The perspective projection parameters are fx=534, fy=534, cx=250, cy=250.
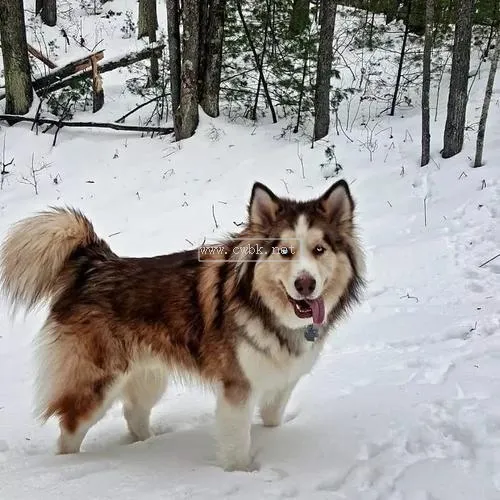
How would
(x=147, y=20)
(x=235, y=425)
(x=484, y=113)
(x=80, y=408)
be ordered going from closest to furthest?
(x=235, y=425), (x=80, y=408), (x=484, y=113), (x=147, y=20)

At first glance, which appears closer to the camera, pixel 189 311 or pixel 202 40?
pixel 189 311

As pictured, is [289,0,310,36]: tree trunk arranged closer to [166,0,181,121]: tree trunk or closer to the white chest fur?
[166,0,181,121]: tree trunk

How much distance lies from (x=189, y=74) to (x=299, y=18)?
2246 millimetres

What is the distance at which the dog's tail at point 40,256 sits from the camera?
11.2ft

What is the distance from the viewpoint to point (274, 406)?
3.68 meters

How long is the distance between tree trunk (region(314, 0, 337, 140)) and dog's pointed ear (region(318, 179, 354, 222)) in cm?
631

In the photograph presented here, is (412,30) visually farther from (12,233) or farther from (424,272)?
(12,233)

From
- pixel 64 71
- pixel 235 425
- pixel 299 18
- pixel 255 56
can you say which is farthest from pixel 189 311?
pixel 64 71

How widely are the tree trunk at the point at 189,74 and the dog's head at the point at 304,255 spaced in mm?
7018

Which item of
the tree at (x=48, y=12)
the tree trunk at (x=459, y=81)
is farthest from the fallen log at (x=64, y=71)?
the tree trunk at (x=459, y=81)

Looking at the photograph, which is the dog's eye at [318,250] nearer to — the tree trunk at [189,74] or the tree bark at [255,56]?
the tree trunk at [189,74]

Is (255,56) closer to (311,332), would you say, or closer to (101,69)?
(101,69)

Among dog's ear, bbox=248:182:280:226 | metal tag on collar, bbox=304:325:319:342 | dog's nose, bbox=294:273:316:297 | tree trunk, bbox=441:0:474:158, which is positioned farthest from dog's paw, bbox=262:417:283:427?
tree trunk, bbox=441:0:474:158

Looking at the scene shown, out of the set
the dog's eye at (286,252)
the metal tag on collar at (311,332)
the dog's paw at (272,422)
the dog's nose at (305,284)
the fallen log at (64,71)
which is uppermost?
the dog's eye at (286,252)
